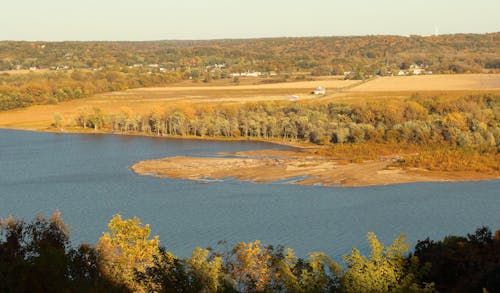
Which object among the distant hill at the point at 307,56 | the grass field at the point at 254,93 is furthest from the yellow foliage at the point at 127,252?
the distant hill at the point at 307,56

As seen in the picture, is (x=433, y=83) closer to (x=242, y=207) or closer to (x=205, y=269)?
(x=242, y=207)

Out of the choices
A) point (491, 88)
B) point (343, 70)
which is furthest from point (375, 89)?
point (343, 70)

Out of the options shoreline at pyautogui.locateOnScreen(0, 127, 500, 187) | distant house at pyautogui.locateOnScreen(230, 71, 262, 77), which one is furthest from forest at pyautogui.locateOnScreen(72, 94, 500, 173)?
distant house at pyautogui.locateOnScreen(230, 71, 262, 77)

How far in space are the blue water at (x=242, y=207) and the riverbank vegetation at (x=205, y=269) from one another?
568 centimetres

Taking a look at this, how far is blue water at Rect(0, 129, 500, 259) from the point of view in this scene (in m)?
22.0

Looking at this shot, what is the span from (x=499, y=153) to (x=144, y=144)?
64.4 ft

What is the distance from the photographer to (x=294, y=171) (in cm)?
3344

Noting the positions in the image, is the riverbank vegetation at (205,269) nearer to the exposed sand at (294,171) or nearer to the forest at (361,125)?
the exposed sand at (294,171)

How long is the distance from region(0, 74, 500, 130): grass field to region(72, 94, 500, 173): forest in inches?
164

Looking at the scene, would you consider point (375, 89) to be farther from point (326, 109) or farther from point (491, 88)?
point (326, 109)

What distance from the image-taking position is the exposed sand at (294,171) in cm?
3145

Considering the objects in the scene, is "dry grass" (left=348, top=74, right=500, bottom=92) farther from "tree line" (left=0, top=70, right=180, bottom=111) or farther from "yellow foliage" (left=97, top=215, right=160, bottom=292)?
"yellow foliage" (left=97, top=215, right=160, bottom=292)

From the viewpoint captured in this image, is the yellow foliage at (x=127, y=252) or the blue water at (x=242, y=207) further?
the blue water at (x=242, y=207)

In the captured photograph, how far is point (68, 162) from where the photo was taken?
123 feet
